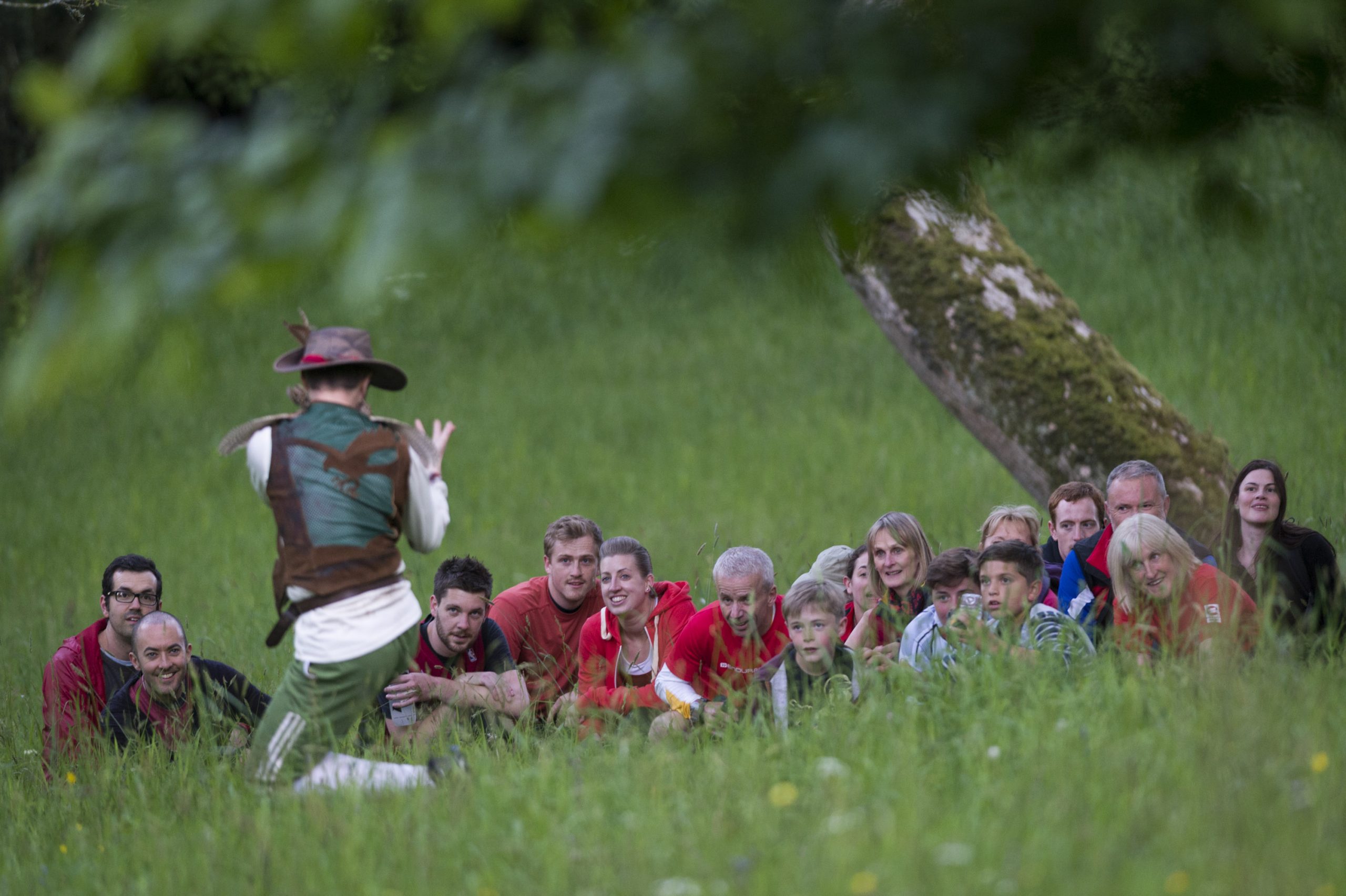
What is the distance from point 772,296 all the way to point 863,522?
17.7 feet

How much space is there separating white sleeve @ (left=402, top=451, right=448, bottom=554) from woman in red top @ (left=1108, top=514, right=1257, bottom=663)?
7.57ft

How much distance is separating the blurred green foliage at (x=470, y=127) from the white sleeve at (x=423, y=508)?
2.17 metres

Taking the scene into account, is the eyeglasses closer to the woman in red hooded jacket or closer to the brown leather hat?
the woman in red hooded jacket

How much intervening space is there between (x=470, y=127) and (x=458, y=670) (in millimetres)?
3915

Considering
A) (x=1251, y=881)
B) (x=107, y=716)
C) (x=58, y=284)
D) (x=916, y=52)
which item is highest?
(x=916, y=52)

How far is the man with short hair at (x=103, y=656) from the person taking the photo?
573 cm

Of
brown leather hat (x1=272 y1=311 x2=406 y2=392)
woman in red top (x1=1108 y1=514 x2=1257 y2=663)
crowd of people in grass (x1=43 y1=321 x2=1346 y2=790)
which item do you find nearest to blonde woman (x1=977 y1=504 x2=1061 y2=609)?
crowd of people in grass (x1=43 y1=321 x2=1346 y2=790)

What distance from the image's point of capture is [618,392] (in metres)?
16.3

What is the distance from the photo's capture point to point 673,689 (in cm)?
528

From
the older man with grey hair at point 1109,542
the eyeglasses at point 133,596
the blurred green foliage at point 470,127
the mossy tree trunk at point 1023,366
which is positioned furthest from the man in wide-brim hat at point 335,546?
the mossy tree trunk at point 1023,366

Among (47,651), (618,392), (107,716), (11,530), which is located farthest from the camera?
(618,392)

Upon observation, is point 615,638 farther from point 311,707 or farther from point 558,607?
point 311,707

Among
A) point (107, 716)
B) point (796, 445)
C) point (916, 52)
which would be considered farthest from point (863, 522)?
point (916, 52)

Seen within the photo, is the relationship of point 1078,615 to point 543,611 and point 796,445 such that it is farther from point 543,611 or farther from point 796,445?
point 796,445
